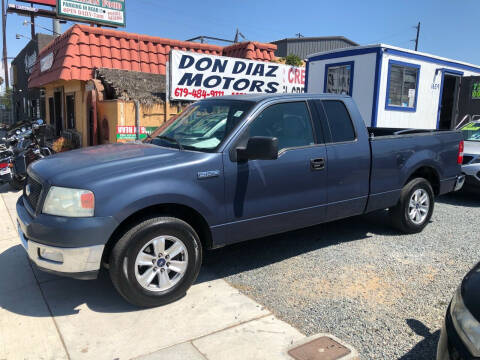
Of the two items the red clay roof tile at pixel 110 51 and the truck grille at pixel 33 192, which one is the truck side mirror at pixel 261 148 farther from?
the red clay roof tile at pixel 110 51

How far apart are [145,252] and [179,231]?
1.12 ft

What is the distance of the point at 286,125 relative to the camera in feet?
14.4

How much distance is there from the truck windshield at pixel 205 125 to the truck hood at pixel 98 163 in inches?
8.1

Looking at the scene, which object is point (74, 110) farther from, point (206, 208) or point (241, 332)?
point (241, 332)

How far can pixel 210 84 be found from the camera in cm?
1030

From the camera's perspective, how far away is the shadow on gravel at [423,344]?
297 centimetres

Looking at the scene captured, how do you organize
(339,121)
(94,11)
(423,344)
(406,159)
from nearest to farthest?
(423,344) < (339,121) < (406,159) < (94,11)

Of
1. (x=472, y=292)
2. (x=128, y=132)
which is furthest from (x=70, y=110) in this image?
(x=472, y=292)

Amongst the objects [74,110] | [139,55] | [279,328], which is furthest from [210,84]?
[279,328]

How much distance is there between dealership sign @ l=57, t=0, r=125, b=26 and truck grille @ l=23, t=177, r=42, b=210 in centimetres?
1575

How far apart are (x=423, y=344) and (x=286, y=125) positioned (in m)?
2.42

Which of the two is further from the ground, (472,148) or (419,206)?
(472,148)

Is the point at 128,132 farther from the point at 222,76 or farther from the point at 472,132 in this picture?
the point at 472,132

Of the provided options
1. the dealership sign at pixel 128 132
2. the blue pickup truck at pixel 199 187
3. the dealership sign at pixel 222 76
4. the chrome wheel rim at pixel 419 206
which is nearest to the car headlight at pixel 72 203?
the blue pickup truck at pixel 199 187
